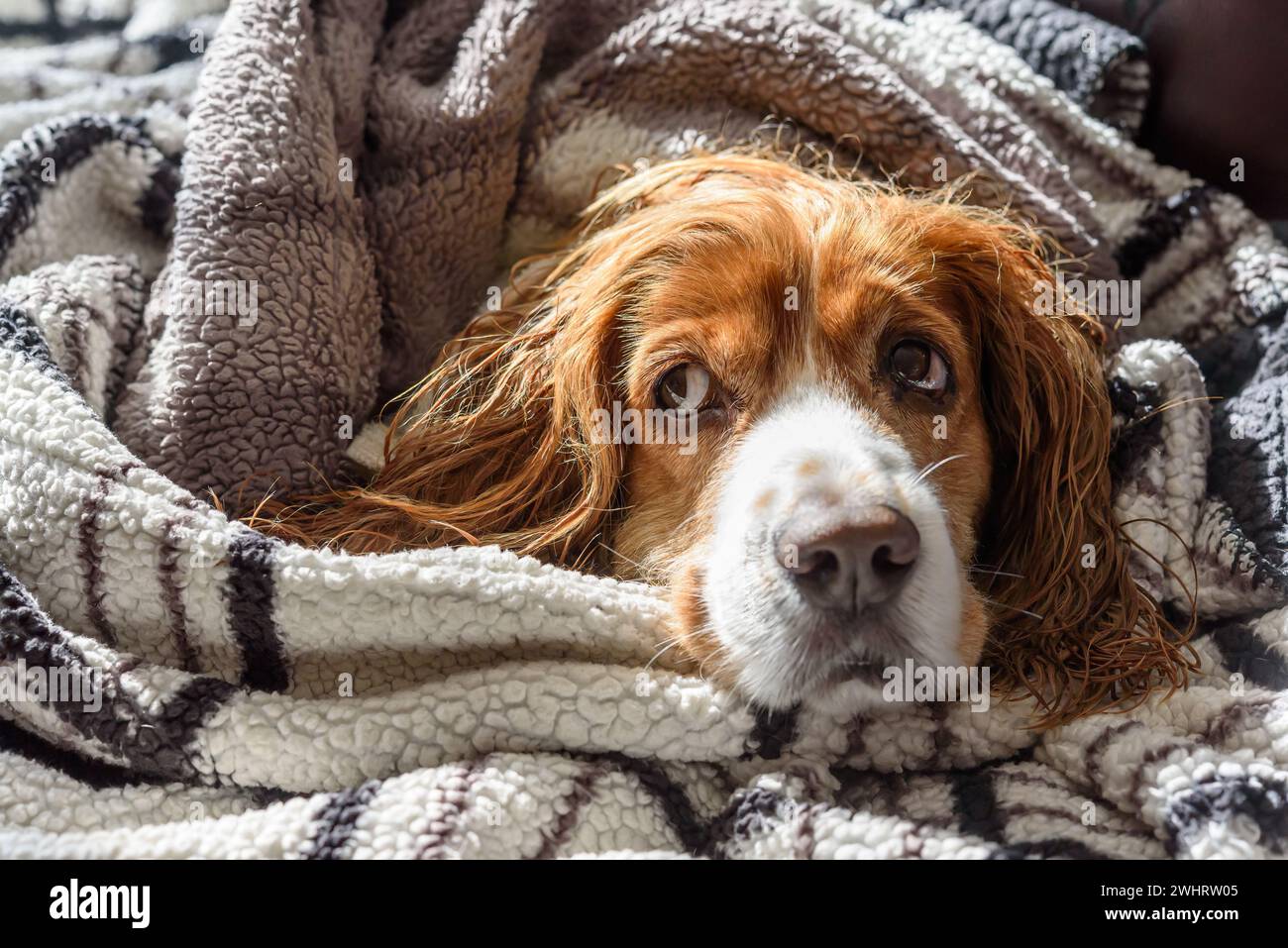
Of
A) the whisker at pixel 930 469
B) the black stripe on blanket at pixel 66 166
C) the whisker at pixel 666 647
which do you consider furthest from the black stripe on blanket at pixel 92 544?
the whisker at pixel 930 469

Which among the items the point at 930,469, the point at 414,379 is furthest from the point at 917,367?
the point at 414,379

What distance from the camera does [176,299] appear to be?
7.05 feet

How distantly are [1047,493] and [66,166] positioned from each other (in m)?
2.20

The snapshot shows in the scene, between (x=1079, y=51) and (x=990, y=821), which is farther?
(x=1079, y=51)

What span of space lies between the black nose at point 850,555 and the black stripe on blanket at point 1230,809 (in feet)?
1.63

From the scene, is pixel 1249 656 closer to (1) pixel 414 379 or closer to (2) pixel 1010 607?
(2) pixel 1010 607

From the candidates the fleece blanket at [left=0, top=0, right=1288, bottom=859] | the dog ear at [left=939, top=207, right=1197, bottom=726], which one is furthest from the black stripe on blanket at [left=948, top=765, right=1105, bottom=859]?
the dog ear at [left=939, top=207, right=1197, bottom=726]

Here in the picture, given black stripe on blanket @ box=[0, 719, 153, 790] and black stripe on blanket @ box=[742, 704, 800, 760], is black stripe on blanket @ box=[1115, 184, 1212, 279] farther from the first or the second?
black stripe on blanket @ box=[0, 719, 153, 790]

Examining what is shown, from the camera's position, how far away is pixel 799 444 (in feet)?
6.09

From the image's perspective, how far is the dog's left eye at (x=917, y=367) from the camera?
2.06 meters

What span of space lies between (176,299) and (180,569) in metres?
0.67

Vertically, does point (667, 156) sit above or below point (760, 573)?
above
